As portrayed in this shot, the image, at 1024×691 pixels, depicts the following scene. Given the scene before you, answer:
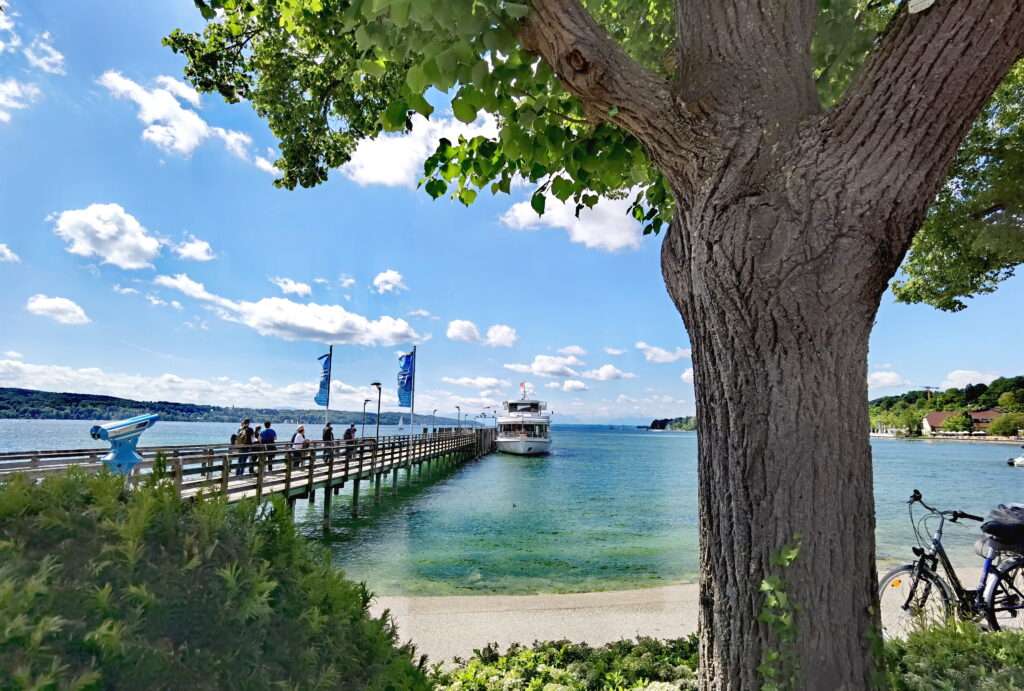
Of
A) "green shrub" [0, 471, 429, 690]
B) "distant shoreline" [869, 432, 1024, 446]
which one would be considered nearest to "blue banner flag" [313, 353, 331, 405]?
"green shrub" [0, 471, 429, 690]

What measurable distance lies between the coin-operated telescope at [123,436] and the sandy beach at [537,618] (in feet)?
15.1

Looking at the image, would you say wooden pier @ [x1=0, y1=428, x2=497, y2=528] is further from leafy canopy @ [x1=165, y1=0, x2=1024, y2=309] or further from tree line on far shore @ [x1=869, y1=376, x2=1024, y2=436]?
tree line on far shore @ [x1=869, y1=376, x2=1024, y2=436]

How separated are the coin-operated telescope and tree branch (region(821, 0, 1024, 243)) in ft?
30.9

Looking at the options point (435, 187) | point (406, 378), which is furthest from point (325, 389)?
point (435, 187)

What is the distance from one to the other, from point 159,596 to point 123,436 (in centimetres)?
956

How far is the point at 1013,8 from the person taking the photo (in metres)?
2.11

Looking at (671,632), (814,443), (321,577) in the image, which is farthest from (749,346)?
(671,632)

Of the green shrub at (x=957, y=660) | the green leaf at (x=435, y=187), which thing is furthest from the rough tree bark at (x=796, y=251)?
the green leaf at (x=435, y=187)

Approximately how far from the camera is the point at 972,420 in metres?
99.1

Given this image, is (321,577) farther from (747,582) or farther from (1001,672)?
(1001,672)

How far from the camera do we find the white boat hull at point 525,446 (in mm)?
59406

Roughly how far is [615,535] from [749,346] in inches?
751

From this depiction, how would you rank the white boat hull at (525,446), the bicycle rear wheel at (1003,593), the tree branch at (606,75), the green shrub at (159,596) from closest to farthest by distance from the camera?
the green shrub at (159,596)
the tree branch at (606,75)
the bicycle rear wheel at (1003,593)
the white boat hull at (525,446)

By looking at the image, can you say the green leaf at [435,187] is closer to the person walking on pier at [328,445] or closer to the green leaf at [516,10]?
the green leaf at [516,10]
